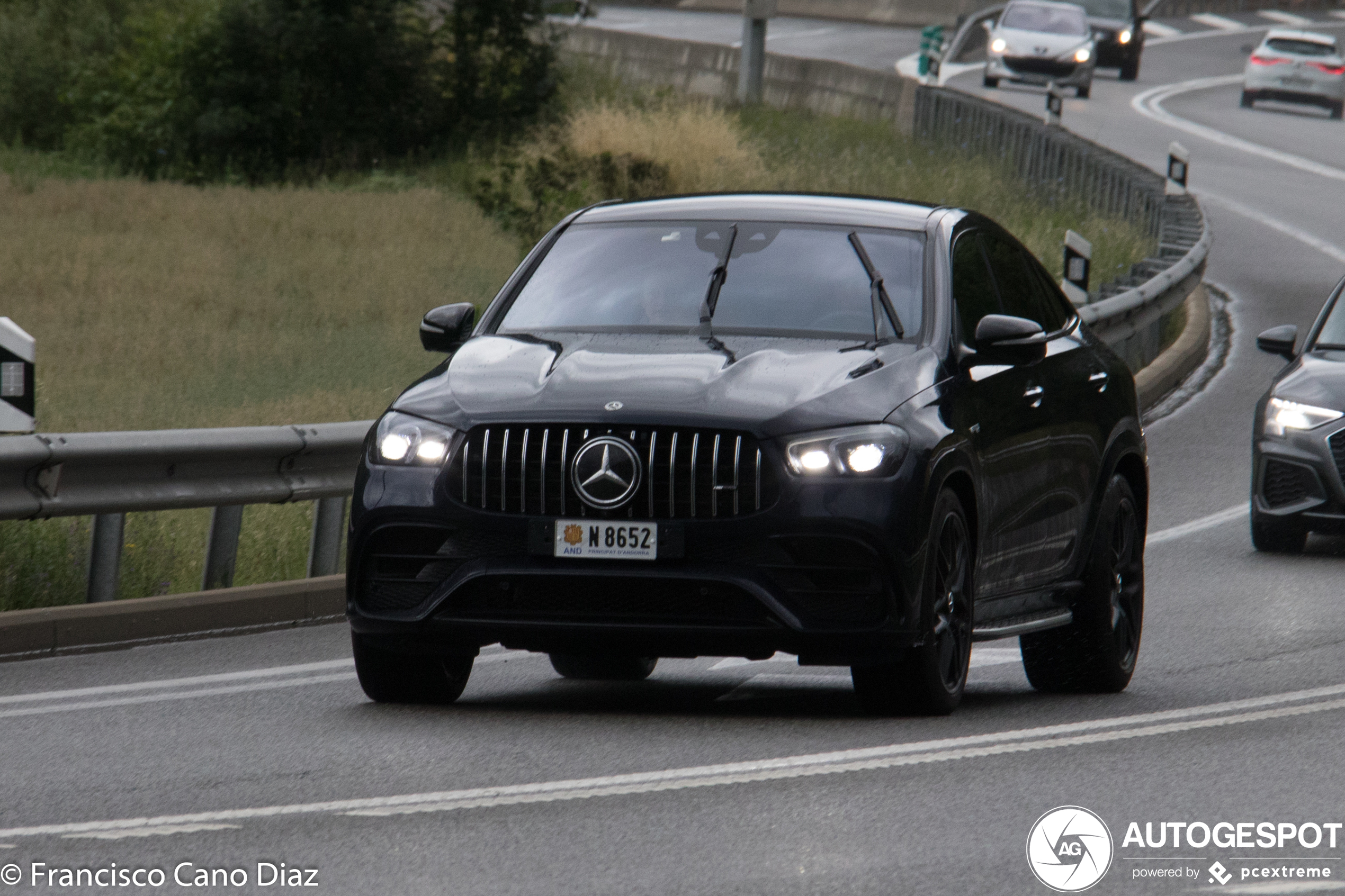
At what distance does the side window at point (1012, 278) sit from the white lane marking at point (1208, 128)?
31.5 m

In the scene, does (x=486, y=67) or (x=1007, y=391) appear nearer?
(x=1007, y=391)

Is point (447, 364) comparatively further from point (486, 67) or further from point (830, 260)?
point (486, 67)

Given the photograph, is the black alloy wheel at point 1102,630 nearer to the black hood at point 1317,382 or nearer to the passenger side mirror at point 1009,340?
the passenger side mirror at point 1009,340

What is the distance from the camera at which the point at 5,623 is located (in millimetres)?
9375

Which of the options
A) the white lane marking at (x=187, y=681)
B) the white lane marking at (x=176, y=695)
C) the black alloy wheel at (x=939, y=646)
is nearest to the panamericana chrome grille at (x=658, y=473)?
the black alloy wheel at (x=939, y=646)

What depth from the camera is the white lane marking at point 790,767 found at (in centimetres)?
634

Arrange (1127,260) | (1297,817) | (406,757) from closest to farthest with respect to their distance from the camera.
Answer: (1297,817)
(406,757)
(1127,260)

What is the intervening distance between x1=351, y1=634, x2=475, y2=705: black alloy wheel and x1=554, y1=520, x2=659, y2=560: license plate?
0.83 meters

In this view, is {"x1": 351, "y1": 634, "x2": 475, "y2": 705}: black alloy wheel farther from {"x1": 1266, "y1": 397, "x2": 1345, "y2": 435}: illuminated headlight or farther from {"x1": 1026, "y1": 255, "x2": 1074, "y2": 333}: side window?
{"x1": 1266, "y1": 397, "x2": 1345, "y2": 435}: illuminated headlight

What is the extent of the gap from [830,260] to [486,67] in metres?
38.1

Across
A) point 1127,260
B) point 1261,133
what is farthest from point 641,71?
point 1127,260

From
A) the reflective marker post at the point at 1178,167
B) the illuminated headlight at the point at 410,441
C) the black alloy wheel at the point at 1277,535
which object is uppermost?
the illuminated headlight at the point at 410,441

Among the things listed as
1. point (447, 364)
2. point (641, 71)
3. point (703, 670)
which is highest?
point (447, 364)

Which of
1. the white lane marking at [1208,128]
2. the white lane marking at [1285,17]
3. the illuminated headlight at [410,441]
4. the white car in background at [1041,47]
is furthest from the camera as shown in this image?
the white lane marking at [1285,17]
